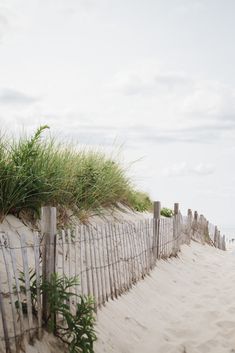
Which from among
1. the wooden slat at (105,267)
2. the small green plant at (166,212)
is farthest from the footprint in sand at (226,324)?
the small green plant at (166,212)

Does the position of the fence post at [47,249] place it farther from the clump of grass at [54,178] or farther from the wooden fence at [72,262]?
the clump of grass at [54,178]

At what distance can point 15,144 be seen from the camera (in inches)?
244

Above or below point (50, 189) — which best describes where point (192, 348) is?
below

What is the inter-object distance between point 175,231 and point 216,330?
16.9 feet

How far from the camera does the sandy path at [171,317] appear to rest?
4.73 metres

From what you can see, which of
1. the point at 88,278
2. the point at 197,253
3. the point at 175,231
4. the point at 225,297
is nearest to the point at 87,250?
the point at 88,278

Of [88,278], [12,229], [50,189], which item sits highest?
[50,189]

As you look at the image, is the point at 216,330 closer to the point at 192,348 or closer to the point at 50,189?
the point at 192,348

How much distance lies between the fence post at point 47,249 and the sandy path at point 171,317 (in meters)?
0.67

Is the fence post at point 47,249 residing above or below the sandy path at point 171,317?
above

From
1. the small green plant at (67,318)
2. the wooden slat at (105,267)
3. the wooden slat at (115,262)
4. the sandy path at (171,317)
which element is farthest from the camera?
the wooden slat at (115,262)

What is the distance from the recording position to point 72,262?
4.92m

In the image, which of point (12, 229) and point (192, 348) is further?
point (12, 229)

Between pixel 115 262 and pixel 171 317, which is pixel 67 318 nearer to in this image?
pixel 115 262
